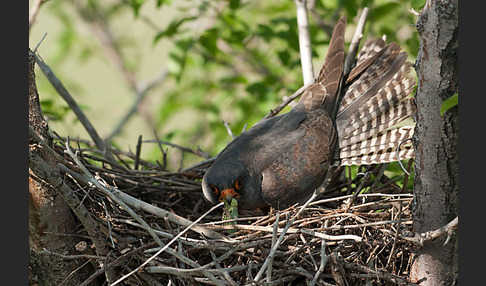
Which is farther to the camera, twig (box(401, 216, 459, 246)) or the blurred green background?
the blurred green background

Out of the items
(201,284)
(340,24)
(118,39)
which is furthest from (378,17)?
(118,39)

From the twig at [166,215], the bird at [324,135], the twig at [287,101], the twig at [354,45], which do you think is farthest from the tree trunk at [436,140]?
the twig at [354,45]

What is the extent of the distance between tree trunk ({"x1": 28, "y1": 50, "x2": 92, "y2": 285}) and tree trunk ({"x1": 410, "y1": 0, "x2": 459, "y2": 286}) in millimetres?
2039

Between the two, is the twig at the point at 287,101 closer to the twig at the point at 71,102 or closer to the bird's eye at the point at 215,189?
the bird's eye at the point at 215,189

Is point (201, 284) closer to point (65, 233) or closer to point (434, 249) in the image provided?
point (65, 233)

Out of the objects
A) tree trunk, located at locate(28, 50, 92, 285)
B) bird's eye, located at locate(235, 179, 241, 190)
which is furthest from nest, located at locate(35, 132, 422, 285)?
bird's eye, located at locate(235, 179, 241, 190)

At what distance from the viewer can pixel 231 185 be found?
493cm

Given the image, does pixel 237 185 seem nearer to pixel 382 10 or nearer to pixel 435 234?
pixel 435 234

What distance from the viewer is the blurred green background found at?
20.5ft

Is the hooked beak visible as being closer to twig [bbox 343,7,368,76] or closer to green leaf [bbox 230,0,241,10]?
twig [bbox 343,7,368,76]

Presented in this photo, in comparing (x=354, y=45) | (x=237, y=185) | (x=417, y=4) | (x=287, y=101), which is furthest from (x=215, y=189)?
(x=417, y=4)

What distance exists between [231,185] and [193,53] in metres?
2.85

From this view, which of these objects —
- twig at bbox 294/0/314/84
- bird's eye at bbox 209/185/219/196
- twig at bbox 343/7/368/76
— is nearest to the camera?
bird's eye at bbox 209/185/219/196

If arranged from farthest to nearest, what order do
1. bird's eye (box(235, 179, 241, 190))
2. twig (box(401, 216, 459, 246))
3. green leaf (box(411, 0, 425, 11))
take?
1. bird's eye (box(235, 179, 241, 190))
2. green leaf (box(411, 0, 425, 11))
3. twig (box(401, 216, 459, 246))
